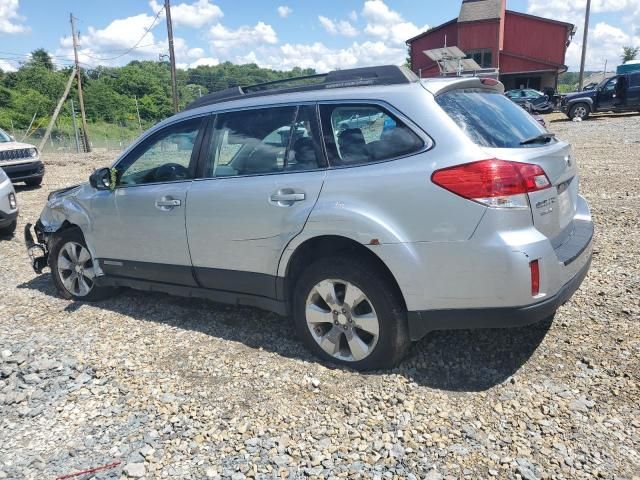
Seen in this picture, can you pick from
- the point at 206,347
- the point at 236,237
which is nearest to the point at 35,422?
the point at 206,347

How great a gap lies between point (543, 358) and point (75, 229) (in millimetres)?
4241

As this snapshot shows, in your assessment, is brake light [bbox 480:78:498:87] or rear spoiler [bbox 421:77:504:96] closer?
rear spoiler [bbox 421:77:504:96]

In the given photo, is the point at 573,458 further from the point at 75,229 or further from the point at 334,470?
the point at 75,229

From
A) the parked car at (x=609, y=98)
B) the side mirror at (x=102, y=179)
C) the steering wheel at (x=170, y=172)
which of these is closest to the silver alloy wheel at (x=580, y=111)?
the parked car at (x=609, y=98)

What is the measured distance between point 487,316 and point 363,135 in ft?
4.38

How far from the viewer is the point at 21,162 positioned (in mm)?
13227

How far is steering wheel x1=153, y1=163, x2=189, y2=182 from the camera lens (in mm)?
4121

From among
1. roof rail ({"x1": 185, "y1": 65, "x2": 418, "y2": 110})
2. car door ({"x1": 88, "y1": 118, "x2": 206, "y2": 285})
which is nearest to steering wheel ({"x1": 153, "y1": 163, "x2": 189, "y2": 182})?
car door ({"x1": 88, "y1": 118, "x2": 206, "y2": 285})

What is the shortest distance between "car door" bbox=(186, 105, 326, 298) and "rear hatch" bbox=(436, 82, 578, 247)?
3.11 feet

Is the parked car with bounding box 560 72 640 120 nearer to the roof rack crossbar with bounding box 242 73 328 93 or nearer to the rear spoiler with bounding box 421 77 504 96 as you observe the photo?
the rear spoiler with bounding box 421 77 504 96

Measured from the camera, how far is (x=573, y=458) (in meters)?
2.54

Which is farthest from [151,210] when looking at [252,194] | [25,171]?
[25,171]

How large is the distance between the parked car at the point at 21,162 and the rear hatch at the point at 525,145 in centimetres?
1275

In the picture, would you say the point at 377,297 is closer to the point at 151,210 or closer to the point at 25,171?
the point at 151,210
